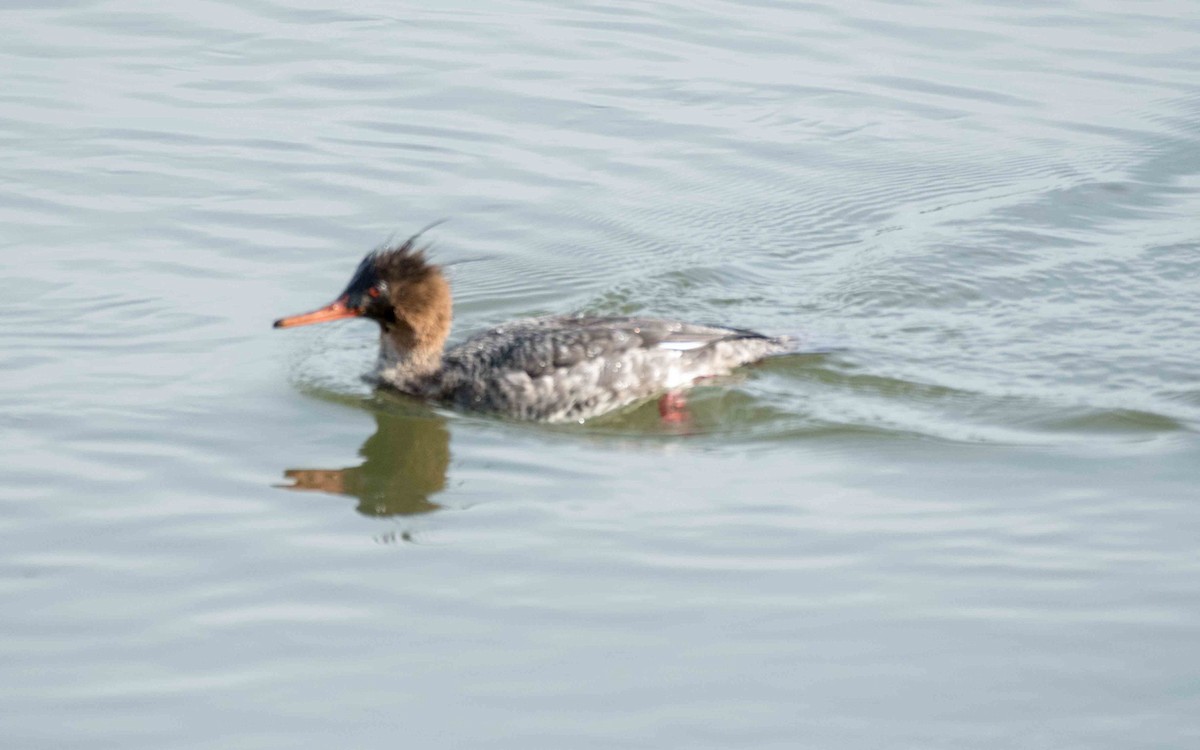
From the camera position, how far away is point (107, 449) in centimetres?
895

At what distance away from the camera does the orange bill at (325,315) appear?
995 cm

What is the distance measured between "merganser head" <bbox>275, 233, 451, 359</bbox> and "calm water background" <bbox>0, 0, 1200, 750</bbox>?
39cm

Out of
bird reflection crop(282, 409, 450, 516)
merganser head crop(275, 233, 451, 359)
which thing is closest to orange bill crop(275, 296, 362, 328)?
merganser head crop(275, 233, 451, 359)

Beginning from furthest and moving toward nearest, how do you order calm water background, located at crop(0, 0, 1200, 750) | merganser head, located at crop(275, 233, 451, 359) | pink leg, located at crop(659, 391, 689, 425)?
merganser head, located at crop(275, 233, 451, 359) → pink leg, located at crop(659, 391, 689, 425) → calm water background, located at crop(0, 0, 1200, 750)

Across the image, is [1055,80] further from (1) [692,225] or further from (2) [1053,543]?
(2) [1053,543]

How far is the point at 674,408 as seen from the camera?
10453 millimetres

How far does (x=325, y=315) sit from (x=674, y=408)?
2197mm

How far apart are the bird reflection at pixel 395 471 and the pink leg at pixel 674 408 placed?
1.36 m

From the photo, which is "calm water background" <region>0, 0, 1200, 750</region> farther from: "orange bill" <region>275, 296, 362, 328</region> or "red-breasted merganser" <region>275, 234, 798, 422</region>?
"orange bill" <region>275, 296, 362, 328</region>

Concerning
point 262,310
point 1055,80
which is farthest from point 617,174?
point 1055,80

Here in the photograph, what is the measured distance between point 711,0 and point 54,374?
407 inches

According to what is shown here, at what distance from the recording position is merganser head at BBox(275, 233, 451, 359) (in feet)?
34.5

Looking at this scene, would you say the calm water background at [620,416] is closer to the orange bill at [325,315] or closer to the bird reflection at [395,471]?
the bird reflection at [395,471]

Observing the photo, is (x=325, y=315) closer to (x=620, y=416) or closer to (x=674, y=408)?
(x=620, y=416)
